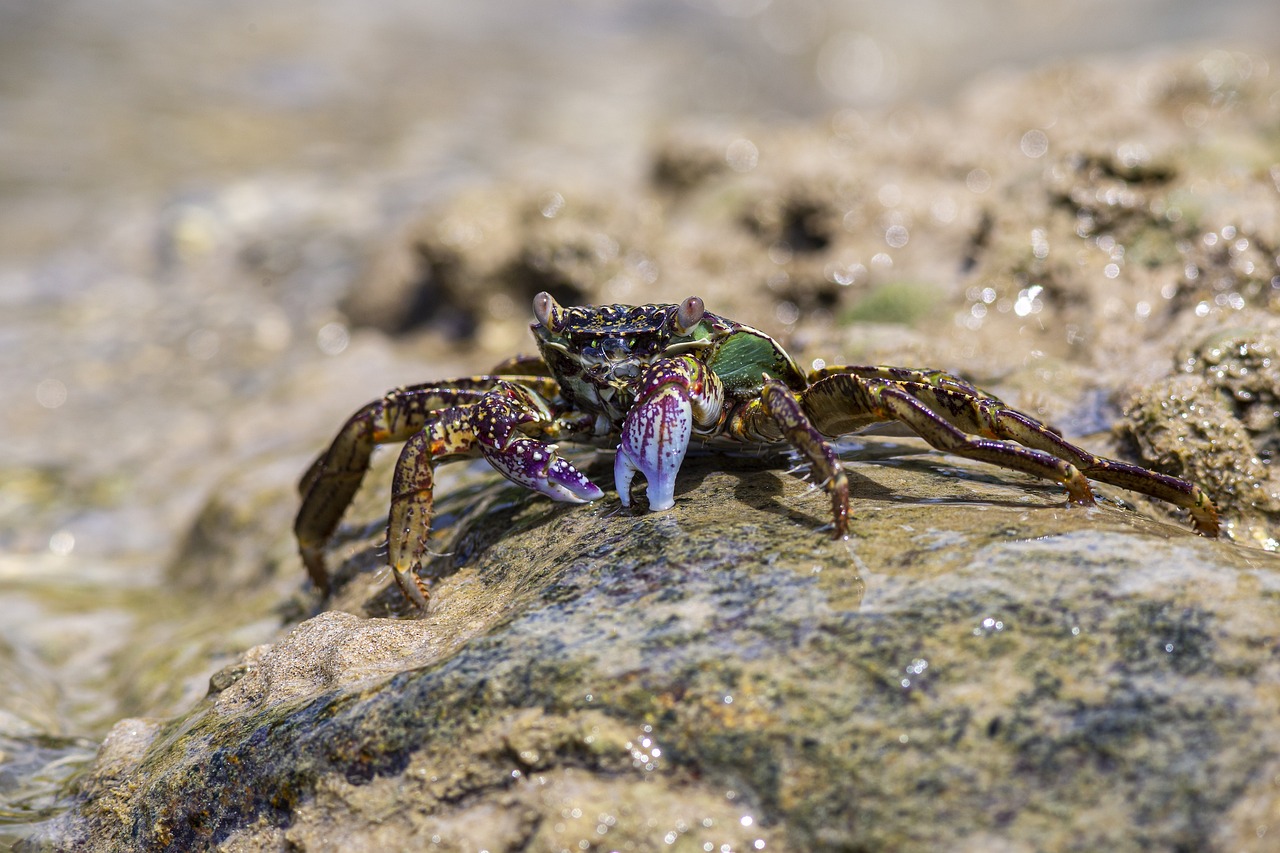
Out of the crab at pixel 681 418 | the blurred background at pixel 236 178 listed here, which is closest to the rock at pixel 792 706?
the crab at pixel 681 418

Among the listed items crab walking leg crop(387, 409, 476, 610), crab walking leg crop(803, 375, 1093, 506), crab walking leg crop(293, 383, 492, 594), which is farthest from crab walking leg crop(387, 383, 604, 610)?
crab walking leg crop(803, 375, 1093, 506)

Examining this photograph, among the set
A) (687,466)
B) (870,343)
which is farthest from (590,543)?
(870,343)

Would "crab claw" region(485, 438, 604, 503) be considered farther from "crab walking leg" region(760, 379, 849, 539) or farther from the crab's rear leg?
the crab's rear leg

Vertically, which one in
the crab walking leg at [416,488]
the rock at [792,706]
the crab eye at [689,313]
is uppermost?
the crab eye at [689,313]

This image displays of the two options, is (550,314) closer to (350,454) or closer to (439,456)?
(439,456)

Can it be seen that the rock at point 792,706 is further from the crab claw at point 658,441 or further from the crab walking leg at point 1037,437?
the crab walking leg at point 1037,437

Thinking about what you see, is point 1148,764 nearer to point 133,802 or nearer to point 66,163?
point 133,802
